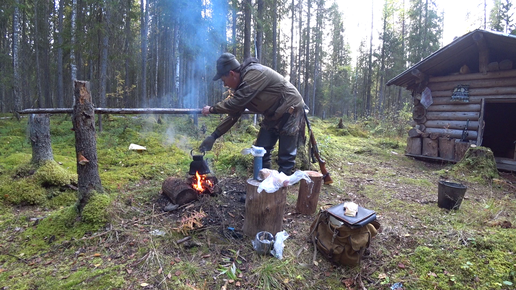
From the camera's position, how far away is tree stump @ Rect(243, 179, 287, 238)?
2914 mm

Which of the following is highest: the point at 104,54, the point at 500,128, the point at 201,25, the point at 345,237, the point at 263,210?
the point at 201,25

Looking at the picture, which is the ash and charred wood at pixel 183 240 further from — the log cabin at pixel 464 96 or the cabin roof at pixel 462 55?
the cabin roof at pixel 462 55

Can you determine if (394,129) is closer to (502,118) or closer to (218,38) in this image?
(502,118)

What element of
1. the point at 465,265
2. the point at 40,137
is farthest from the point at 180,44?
the point at 465,265

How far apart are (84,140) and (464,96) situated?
977 centimetres

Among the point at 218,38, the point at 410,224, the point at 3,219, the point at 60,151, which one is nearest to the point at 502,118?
the point at 410,224

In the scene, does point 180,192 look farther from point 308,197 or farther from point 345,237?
point 345,237

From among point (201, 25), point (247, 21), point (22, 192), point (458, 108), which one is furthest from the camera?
point (201, 25)

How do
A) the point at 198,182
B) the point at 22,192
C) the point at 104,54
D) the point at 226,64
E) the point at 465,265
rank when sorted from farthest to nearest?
the point at 104,54 → the point at 198,182 → the point at 22,192 → the point at 226,64 → the point at 465,265

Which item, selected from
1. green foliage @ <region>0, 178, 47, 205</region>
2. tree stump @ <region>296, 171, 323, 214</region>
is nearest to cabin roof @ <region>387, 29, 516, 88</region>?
tree stump @ <region>296, 171, 323, 214</region>

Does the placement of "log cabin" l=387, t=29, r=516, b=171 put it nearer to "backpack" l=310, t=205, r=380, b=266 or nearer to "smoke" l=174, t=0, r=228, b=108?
"backpack" l=310, t=205, r=380, b=266

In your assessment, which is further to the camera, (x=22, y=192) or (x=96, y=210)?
(x=22, y=192)

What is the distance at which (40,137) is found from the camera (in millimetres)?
4125

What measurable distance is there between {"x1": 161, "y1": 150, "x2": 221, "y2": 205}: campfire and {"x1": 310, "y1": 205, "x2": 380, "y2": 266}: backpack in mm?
1944
